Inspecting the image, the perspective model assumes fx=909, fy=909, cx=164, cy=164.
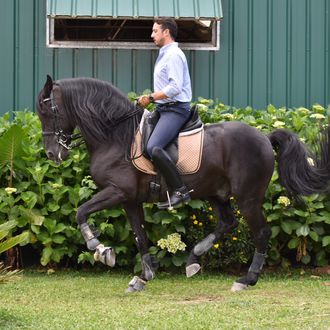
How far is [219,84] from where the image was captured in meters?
12.2

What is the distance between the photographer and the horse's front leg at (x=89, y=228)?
28.9 ft

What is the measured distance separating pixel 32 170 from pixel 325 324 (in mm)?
4412

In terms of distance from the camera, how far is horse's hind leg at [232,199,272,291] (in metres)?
9.28

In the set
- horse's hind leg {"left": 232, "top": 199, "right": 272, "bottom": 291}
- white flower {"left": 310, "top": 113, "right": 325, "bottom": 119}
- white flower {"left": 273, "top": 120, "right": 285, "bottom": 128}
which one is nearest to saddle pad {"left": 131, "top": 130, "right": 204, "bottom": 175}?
horse's hind leg {"left": 232, "top": 199, "right": 272, "bottom": 291}

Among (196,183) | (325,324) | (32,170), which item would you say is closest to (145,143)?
(196,183)

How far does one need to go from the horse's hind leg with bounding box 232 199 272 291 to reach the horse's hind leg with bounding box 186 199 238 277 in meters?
0.32

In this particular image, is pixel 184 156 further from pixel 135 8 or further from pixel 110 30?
pixel 110 30

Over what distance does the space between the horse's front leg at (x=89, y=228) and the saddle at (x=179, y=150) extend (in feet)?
1.40

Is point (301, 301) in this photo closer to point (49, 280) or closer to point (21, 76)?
point (49, 280)

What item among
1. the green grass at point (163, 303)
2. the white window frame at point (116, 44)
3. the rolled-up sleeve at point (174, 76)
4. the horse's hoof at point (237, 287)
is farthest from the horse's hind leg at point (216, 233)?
the white window frame at point (116, 44)

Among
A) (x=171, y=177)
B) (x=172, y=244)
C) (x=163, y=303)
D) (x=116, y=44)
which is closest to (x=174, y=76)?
(x=171, y=177)

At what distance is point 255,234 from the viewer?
370 inches

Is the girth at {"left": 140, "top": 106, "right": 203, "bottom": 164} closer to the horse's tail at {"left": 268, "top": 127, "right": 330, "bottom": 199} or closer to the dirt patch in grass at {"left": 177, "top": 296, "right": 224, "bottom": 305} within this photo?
the horse's tail at {"left": 268, "top": 127, "right": 330, "bottom": 199}

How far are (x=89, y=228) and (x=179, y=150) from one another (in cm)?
119
